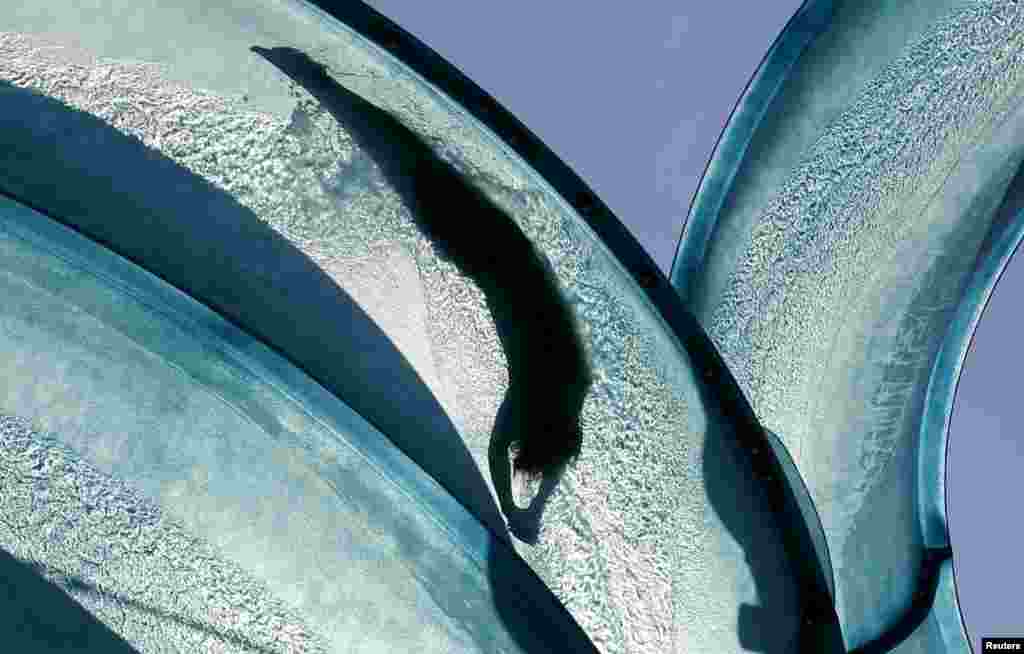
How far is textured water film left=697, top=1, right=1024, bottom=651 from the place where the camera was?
5.94 feet

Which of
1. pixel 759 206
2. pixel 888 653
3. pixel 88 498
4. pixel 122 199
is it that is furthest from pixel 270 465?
pixel 888 653

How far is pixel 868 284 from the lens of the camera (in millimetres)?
1829

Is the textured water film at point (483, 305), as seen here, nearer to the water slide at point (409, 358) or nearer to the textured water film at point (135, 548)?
the water slide at point (409, 358)

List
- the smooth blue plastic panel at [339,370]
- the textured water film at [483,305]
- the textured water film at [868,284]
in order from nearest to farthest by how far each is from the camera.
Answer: the smooth blue plastic panel at [339,370], the textured water film at [483,305], the textured water film at [868,284]

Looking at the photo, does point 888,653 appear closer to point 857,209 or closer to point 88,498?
point 857,209

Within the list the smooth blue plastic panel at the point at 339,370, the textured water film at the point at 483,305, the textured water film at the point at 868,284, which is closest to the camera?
the smooth blue plastic panel at the point at 339,370

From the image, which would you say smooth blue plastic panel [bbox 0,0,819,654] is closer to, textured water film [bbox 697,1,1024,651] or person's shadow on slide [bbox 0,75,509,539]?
person's shadow on slide [bbox 0,75,509,539]

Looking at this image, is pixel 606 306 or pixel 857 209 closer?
pixel 606 306

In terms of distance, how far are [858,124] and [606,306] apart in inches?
29.9

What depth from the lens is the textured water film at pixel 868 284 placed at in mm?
1811

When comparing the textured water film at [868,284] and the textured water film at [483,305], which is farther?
the textured water film at [868,284]

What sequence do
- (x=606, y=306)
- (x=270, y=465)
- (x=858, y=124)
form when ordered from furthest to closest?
(x=858, y=124) < (x=606, y=306) < (x=270, y=465)

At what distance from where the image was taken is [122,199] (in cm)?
141

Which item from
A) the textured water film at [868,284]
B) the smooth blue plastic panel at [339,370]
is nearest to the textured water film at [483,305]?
the smooth blue plastic panel at [339,370]
